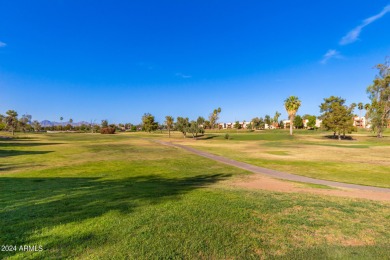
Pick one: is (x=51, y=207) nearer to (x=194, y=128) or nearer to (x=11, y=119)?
(x=194, y=128)

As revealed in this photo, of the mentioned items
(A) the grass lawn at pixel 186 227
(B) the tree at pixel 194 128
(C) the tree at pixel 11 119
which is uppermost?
(C) the tree at pixel 11 119

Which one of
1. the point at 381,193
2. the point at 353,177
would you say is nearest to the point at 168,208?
the point at 381,193

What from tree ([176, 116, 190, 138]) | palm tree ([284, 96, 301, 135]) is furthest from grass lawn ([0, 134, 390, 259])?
palm tree ([284, 96, 301, 135])

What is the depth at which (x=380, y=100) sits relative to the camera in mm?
66000

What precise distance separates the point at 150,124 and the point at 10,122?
69098mm

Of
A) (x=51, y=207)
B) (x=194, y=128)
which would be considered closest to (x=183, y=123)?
(x=194, y=128)

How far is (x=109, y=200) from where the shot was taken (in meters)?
8.48

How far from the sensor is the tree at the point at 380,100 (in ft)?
211

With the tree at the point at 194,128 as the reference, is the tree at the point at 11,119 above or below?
above

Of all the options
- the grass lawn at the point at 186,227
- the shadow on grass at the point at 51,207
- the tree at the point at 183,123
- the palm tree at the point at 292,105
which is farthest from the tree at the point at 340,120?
the shadow on grass at the point at 51,207

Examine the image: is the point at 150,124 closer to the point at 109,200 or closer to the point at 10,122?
the point at 10,122

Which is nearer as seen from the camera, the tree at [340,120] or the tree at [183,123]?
the tree at [340,120]

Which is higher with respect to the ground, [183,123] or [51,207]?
[183,123]

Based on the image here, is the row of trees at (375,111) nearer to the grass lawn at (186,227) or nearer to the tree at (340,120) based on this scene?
the tree at (340,120)
